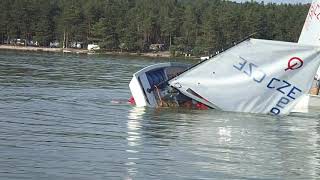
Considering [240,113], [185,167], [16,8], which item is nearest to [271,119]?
[240,113]

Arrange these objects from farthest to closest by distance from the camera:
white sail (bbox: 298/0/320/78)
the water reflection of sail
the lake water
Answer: white sail (bbox: 298/0/320/78) → the water reflection of sail → the lake water

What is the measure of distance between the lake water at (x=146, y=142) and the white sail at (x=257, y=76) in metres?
0.64

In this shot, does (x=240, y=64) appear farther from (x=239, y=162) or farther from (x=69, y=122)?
(x=239, y=162)

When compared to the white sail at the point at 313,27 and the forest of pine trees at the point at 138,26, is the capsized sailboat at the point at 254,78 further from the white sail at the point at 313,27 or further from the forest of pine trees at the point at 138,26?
the forest of pine trees at the point at 138,26

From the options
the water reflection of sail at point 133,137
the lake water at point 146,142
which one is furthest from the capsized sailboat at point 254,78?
the water reflection of sail at point 133,137

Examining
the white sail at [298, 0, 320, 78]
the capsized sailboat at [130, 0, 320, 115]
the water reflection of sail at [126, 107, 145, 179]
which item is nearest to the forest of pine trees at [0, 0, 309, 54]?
the white sail at [298, 0, 320, 78]

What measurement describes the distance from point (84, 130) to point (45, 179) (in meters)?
6.14

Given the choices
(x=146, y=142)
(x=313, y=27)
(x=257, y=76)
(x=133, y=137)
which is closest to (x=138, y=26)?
(x=313, y=27)

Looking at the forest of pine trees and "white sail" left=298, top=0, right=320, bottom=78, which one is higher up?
"white sail" left=298, top=0, right=320, bottom=78

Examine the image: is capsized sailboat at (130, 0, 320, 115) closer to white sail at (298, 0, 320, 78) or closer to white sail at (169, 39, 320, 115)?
white sail at (169, 39, 320, 115)

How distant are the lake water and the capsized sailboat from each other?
0.58 meters

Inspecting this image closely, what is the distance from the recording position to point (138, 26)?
510ft

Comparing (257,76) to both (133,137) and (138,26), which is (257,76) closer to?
(133,137)

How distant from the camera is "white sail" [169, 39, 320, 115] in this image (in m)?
22.0
